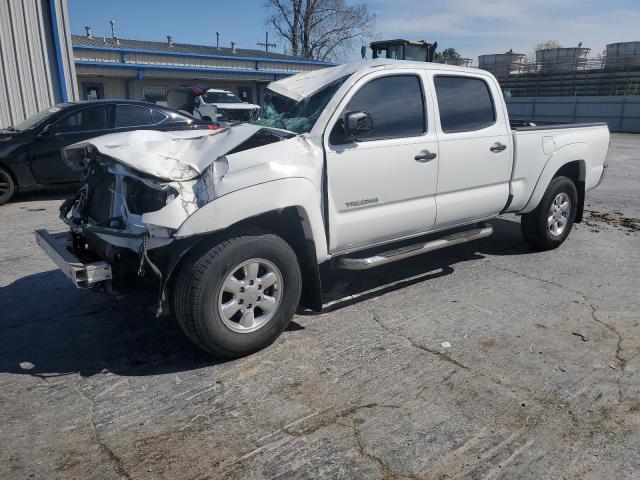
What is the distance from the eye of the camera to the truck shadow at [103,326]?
371 centimetres

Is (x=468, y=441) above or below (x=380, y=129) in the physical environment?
below

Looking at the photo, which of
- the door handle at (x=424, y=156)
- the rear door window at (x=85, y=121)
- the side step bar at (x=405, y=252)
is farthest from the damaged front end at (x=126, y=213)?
the rear door window at (x=85, y=121)

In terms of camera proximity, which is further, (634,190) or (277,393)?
(634,190)

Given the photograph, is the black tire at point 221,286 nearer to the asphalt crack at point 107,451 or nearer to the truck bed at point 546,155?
the asphalt crack at point 107,451

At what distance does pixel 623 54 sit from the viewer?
1767 inches

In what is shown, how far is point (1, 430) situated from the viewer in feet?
9.74

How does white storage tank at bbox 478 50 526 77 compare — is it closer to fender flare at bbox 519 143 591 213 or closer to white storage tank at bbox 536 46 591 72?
white storage tank at bbox 536 46 591 72

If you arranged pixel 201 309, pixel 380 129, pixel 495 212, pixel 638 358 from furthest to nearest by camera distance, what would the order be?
pixel 495 212 < pixel 380 129 < pixel 638 358 < pixel 201 309

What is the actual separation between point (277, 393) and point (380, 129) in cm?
228

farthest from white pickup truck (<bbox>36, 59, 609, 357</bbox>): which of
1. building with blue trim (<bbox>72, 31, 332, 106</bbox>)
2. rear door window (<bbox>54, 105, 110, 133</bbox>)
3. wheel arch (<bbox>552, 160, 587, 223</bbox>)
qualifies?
building with blue trim (<bbox>72, 31, 332, 106</bbox>)

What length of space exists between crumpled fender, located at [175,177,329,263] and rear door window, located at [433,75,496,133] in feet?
5.42

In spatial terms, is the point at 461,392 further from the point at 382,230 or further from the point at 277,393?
the point at 382,230

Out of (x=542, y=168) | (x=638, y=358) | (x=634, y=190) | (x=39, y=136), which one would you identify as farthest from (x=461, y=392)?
(x=634, y=190)

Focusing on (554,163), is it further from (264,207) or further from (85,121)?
(85,121)
